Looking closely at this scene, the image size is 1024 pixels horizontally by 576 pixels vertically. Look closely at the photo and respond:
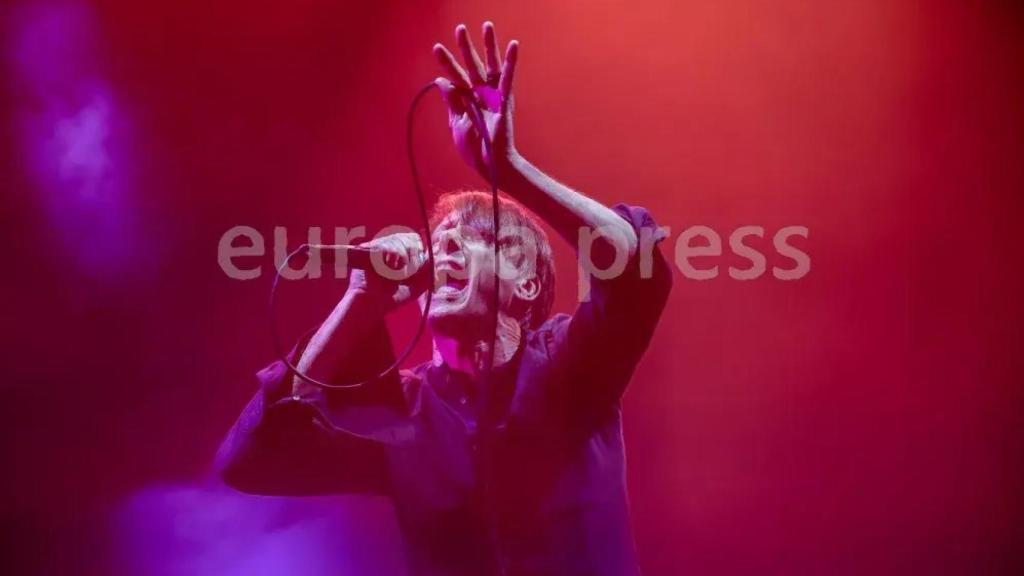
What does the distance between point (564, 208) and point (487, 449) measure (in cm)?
54

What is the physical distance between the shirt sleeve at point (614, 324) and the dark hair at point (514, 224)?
4.2 inches

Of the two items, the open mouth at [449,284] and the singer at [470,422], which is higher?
the open mouth at [449,284]

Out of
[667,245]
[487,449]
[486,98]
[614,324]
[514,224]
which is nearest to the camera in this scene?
[486,98]

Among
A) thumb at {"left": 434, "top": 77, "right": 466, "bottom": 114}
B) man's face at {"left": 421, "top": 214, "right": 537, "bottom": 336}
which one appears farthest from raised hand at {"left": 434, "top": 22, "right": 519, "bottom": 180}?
man's face at {"left": 421, "top": 214, "right": 537, "bottom": 336}

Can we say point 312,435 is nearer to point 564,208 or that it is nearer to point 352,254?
point 352,254

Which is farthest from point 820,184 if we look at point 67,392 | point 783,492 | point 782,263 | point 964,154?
point 67,392

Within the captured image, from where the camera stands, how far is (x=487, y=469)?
1.62 metres

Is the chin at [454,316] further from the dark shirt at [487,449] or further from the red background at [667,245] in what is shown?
the red background at [667,245]

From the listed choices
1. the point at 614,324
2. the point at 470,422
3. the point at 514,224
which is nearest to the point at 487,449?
the point at 470,422

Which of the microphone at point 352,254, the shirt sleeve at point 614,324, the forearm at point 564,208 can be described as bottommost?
the shirt sleeve at point 614,324

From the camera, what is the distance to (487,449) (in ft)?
5.29

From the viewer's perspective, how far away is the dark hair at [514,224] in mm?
1716

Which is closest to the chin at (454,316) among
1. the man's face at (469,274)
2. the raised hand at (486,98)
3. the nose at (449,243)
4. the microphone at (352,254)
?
the man's face at (469,274)

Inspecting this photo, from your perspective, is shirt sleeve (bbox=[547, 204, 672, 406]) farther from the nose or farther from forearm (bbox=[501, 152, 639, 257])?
the nose
